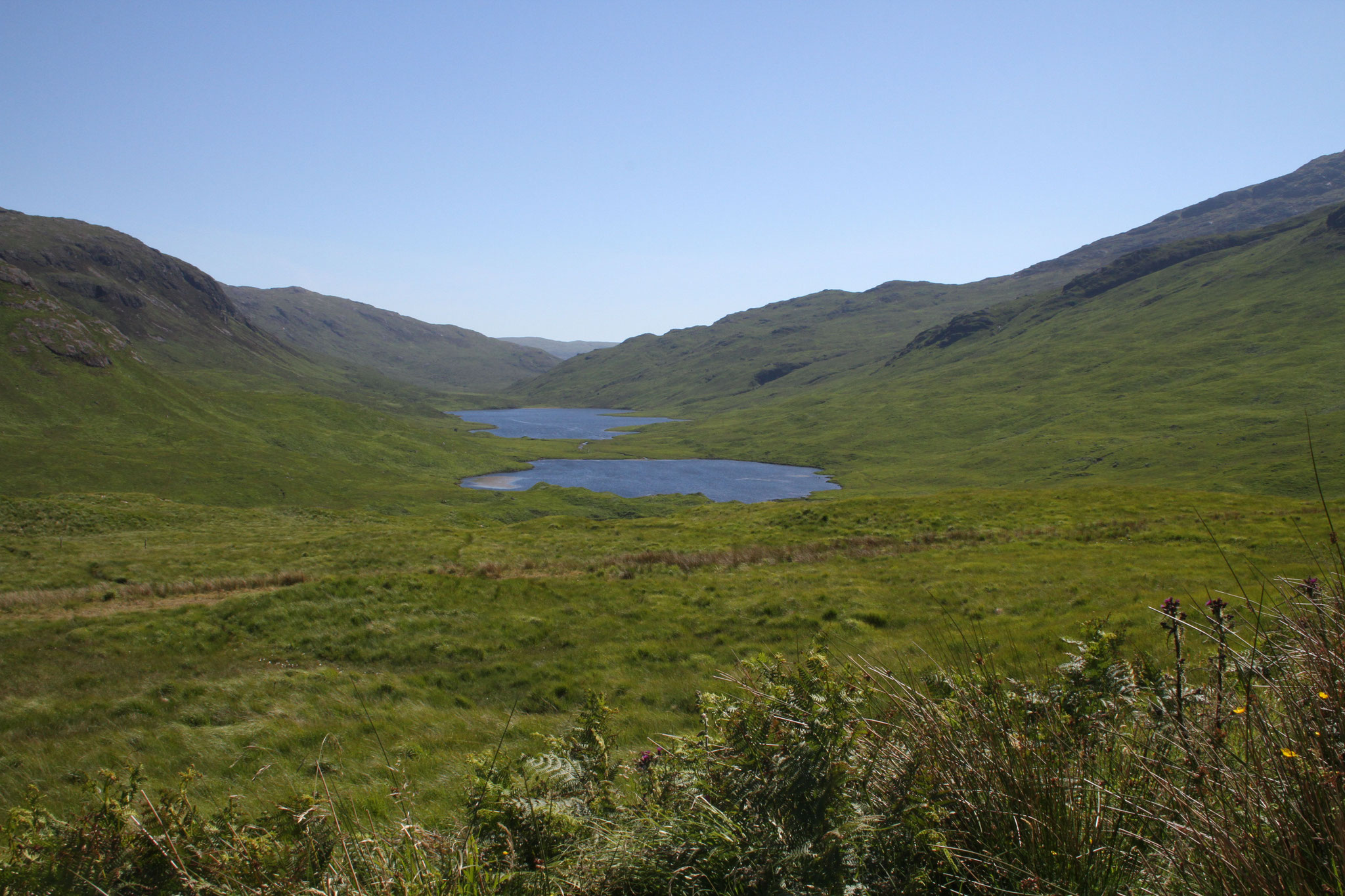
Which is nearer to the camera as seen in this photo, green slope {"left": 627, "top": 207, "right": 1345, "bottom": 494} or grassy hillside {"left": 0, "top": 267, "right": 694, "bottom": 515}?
grassy hillside {"left": 0, "top": 267, "right": 694, "bottom": 515}

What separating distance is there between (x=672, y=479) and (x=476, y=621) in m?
109

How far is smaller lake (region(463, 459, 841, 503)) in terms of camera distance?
11275 centimetres

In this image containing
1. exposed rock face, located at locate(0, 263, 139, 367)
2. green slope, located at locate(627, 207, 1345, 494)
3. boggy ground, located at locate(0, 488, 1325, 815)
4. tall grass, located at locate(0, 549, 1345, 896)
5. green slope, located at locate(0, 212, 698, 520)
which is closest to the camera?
tall grass, located at locate(0, 549, 1345, 896)

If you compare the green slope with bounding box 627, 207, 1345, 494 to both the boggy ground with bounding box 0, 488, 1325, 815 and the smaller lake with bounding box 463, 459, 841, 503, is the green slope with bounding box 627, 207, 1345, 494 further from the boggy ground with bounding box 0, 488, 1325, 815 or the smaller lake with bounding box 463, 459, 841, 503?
the boggy ground with bounding box 0, 488, 1325, 815

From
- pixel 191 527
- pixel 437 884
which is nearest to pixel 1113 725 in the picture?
pixel 437 884

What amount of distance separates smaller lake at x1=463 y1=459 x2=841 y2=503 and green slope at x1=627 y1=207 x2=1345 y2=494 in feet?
36.2

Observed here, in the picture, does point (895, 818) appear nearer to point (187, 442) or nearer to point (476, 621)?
point (476, 621)

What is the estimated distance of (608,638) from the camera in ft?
61.6

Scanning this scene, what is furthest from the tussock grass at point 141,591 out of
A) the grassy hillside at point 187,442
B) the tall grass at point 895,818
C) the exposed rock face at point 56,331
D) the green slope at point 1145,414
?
the exposed rock face at point 56,331

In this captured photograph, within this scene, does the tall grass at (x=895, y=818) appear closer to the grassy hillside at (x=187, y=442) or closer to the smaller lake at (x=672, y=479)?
the grassy hillside at (x=187, y=442)

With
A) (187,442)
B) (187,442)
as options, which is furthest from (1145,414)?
(187,442)

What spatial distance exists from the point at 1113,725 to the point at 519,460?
146 m

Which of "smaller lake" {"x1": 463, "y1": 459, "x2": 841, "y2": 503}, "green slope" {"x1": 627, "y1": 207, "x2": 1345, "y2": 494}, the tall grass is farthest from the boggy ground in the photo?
"green slope" {"x1": 627, "y1": 207, "x2": 1345, "y2": 494}

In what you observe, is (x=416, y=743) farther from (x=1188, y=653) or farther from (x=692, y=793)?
(x=1188, y=653)
